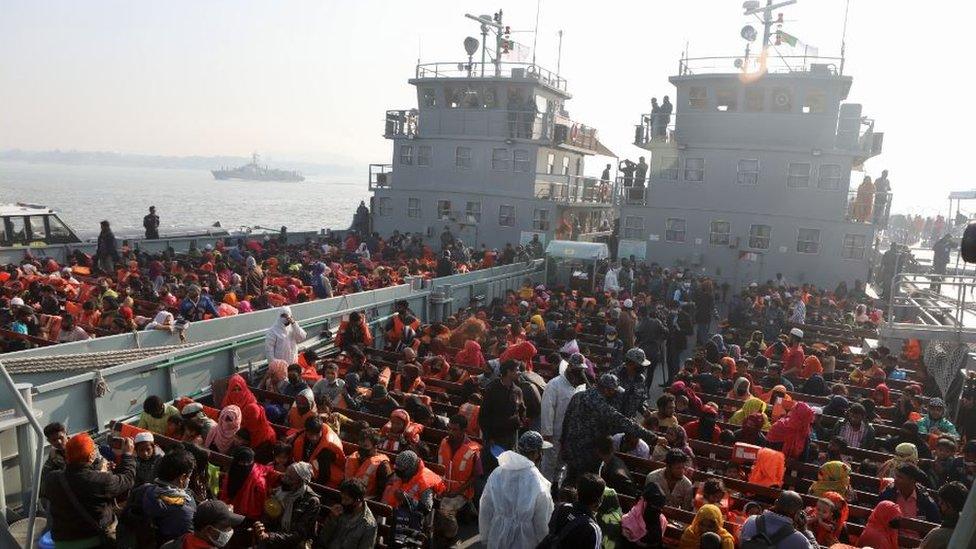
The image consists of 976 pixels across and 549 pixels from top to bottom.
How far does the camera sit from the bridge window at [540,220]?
29078mm

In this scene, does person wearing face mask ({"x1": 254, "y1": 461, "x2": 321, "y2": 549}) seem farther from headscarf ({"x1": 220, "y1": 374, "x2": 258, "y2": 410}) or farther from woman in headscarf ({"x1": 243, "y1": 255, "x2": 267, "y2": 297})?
woman in headscarf ({"x1": 243, "y1": 255, "x2": 267, "y2": 297})

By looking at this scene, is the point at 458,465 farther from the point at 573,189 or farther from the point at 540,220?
the point at 573,189

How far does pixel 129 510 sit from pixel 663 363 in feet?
38.0

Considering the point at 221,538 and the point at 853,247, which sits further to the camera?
the point at 853,247

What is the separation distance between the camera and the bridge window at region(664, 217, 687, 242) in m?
26.7

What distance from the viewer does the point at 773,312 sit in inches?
627

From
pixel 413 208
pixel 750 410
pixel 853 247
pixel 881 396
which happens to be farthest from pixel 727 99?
pixel 750 410

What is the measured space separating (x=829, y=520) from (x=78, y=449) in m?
6.44

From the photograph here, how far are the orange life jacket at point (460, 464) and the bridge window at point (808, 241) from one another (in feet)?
70.7

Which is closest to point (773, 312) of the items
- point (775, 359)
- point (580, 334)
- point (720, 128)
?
point (775, 359)

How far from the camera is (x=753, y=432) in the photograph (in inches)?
337

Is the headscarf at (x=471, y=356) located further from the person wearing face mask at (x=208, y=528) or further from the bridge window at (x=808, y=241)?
the bridge window at (x=808, y=241)

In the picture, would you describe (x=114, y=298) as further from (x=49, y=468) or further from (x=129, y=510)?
(x=129, y=510)

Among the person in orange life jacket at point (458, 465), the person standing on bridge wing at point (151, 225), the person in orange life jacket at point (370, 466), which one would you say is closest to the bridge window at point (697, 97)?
the person standing on bridge wing at point (151, 225)
